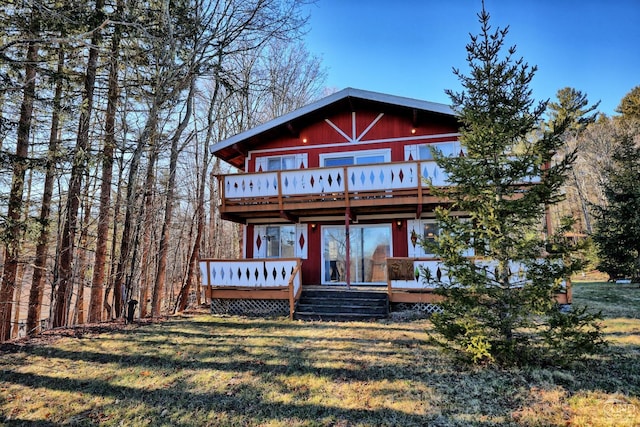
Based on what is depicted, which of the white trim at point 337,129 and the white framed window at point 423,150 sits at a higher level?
the white trim at point 337,129

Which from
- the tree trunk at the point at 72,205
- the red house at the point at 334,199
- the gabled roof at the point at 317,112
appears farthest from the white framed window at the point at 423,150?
the tree trunk at the point at 72,205

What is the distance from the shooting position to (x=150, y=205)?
38.8 ft

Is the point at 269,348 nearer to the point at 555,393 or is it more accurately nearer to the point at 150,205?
the point at 555,393

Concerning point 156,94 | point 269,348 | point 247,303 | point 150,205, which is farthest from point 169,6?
point 269,348

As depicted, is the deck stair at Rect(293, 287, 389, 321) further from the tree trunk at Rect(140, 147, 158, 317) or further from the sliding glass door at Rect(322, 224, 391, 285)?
the tree trunk at Rect(140, 147, 158, 317)

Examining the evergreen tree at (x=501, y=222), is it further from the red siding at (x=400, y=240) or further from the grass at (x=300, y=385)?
the red siding at (x=400, y=240)

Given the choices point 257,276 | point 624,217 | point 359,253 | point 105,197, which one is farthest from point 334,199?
point 624,217

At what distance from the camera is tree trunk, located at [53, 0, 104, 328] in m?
8.57

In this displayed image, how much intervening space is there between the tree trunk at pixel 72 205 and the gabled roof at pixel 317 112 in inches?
158

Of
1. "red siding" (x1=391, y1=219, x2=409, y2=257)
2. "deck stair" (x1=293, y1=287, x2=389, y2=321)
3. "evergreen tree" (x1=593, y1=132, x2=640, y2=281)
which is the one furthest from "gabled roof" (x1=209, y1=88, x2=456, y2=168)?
"evergreen tree" (x1=593, y1=132, x2=640, y2=281)

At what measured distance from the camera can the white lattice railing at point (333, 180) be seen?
10.1 metres

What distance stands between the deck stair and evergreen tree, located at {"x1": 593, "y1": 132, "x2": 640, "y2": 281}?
10.2 metres

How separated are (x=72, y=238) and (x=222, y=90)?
12092 mm

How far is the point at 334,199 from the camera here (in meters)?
10.6
